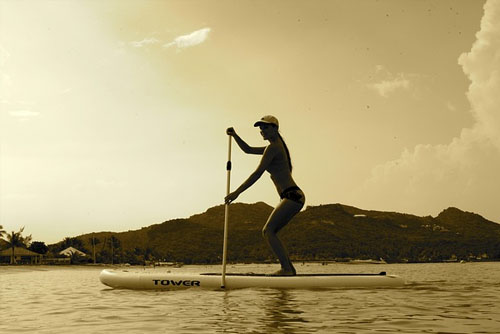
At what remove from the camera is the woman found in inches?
461

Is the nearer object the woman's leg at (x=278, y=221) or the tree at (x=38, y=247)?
the woman's leg at (x=278, y=221)

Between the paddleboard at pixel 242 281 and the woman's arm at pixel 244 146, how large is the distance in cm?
287

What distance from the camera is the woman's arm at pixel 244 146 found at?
40.6ft

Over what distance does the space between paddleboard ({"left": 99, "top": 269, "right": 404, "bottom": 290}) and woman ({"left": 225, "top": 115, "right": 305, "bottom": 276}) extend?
1.56 feet

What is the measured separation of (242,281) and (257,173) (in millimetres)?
2397

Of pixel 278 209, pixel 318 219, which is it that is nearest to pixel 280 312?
pixel 278 209

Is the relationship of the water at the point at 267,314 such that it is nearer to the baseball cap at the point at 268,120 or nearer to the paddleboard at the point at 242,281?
the paddleboard at the point at 242,281

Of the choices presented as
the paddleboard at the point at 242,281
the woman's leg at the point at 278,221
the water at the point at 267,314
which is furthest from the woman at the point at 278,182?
the water at the point at 267,314

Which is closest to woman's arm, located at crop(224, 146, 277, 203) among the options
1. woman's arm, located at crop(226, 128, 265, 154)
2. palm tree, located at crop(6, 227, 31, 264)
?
woman's arm, located at crop(226, 128, 265, 154)

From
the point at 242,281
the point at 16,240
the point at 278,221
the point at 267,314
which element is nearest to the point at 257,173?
the point at 278,221

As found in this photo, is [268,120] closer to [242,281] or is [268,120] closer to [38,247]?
[242,281]

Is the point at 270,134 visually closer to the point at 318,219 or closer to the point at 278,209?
the point at 278,209

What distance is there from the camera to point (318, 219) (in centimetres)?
19338

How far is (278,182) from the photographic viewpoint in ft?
39.3
